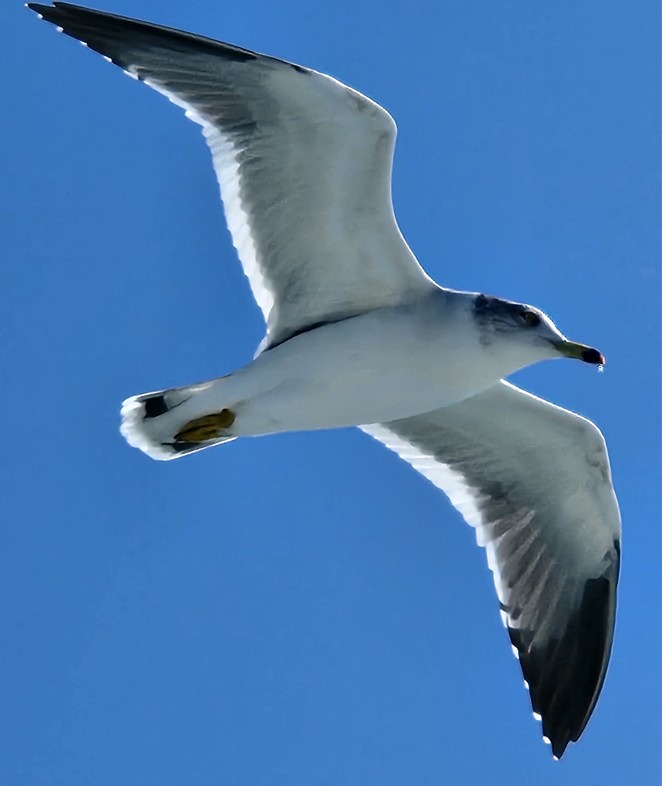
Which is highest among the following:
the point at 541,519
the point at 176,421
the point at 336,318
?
the point at 336,318

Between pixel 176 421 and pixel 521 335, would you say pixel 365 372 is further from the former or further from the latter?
pixel 176 421

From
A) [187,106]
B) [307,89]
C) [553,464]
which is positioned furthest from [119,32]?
[553,464]

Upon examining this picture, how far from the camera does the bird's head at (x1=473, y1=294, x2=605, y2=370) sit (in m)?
7.67

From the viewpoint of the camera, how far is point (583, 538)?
8.96 m

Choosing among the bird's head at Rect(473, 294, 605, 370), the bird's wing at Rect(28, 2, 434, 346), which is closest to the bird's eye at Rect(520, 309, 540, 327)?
the bird's head at Rect(473, 294, 605, 370)

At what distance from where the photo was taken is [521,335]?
7.68 metres

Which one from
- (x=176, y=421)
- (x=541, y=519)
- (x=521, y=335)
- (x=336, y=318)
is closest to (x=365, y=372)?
(x=336, y=318)

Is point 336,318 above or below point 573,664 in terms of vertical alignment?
above

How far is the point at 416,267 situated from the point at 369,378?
61cm

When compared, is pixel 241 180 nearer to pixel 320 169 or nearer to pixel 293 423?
pixel 320 169

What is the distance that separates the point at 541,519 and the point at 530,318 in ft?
5.64

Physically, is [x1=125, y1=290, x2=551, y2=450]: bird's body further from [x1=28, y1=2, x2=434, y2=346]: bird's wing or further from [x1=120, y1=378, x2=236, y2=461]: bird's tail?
[x1=28, y1=2, x2=434, y2=346]: bird's wing

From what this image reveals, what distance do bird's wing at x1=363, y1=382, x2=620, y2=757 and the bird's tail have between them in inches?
49.2

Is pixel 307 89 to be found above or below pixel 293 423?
above
